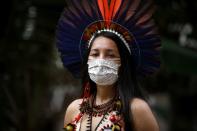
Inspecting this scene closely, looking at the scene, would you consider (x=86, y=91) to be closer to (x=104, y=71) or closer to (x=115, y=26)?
Result: (x=104, y=71)

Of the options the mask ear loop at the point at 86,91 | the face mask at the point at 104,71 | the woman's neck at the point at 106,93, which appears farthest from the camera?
Answer: the mask ear loop at the point at 86,91

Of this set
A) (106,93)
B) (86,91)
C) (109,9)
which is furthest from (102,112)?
(109,9)

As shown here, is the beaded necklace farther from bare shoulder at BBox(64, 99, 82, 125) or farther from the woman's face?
the woman's face

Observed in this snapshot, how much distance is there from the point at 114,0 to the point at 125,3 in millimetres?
95

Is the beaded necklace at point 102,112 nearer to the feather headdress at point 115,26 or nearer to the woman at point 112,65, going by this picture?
the woman at point 112,65

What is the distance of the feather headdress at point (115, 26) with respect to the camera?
5.20 metres

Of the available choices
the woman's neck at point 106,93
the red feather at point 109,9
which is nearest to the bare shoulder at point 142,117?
the woman's neck at point 106,93

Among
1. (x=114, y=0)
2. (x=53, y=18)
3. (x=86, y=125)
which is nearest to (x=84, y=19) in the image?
(x=114, y=0)

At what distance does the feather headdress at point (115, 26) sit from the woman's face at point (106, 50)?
0.43 feet

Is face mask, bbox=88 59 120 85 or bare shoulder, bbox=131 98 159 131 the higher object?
face mask, bbox=88 59 120 85

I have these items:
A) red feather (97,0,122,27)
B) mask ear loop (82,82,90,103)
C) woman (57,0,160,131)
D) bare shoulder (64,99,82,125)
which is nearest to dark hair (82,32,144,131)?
woman (57,0,160,131)

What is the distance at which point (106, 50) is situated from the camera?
Answer: 5.08 m

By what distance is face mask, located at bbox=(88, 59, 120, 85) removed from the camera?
505 centimetres

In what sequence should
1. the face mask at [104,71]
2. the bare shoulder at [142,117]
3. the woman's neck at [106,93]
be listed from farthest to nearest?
the woman's neck at [106,93] → the face mask at [104,71] → the bare shoulder at [142,117]
